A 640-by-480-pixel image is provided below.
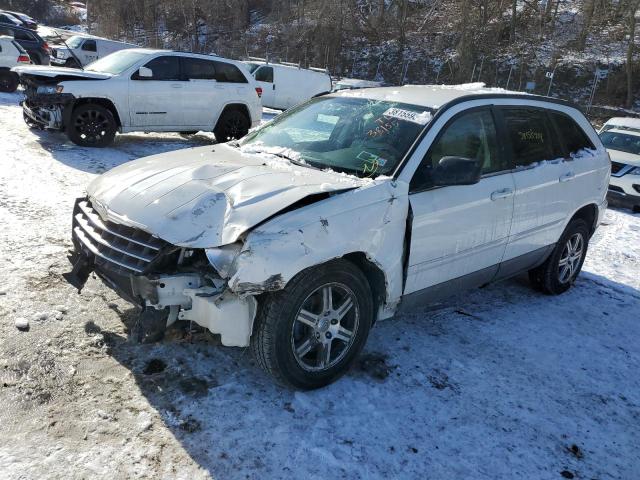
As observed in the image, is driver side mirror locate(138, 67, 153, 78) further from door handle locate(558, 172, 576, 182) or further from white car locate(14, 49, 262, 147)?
door handle locate(558, 172, 576, 182)

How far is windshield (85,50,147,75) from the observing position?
9.80 metres

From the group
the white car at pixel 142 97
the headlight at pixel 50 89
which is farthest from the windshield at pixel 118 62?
the headlight at pixel 50 89

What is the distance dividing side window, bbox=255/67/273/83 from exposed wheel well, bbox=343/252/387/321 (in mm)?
15578

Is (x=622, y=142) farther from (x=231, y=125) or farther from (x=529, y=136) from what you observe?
(x=529, y=136)

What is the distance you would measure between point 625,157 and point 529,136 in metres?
7.59

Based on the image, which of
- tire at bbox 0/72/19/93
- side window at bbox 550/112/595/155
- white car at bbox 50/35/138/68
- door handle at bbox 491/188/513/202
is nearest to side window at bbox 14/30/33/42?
tire at bbox 0/72/19/93

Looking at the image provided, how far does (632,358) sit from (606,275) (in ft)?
6.74

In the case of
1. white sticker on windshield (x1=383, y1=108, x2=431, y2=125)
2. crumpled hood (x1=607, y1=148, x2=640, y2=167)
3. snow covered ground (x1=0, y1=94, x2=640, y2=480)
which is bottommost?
snow covered ground (x1=0, y1=94, x2=640, y2=480)

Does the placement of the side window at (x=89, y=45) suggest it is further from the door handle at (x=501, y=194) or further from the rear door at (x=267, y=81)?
the door handle at (x=501, y=194)

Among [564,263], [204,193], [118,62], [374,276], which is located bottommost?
[564,263]

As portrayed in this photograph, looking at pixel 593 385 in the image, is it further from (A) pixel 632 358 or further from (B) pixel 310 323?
(B) pixel 310 323

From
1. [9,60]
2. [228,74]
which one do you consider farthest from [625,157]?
[9,60]

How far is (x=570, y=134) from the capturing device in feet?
16.9

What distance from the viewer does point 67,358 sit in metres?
3.36
